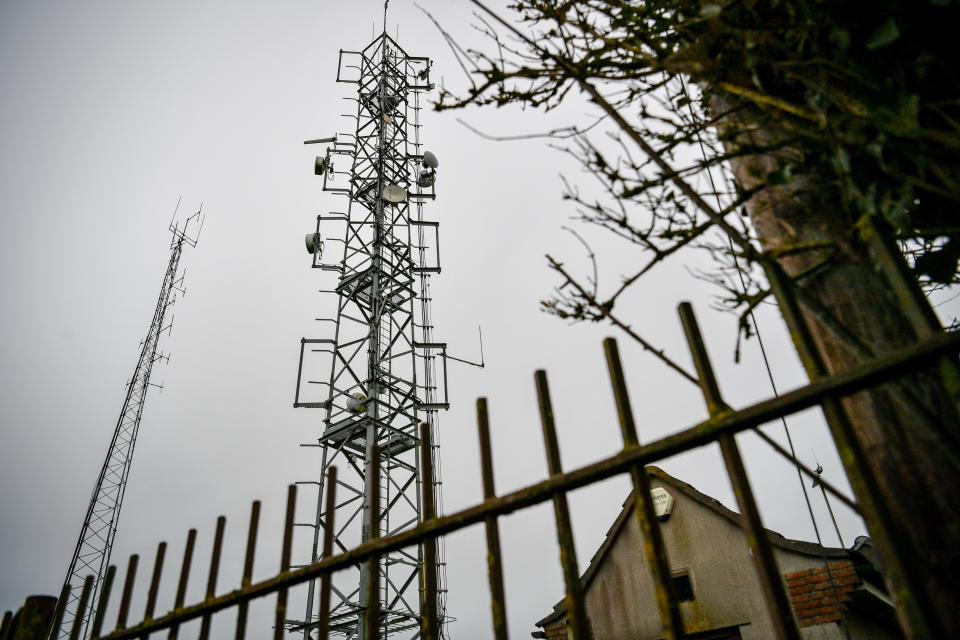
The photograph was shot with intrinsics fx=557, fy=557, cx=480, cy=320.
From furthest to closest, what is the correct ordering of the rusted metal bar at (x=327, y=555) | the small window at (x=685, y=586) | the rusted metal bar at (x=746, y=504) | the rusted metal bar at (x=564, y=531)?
the small window at (x=685, y=586) → the rusted metal bar at (x=327, y=555) → the rusted metal bar at (x=564, y=531) → the rusted metal bar at (x=746, y=504)

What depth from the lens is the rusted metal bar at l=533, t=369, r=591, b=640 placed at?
1296 millimetres

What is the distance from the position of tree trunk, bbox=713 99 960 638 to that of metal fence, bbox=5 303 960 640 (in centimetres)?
8

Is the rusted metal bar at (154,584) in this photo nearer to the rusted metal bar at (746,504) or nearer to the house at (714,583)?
the rusted metal bar at (746,504)

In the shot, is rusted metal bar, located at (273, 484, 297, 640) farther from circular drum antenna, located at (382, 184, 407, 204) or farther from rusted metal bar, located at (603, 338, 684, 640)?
circular drum antenna, located at (382, 184, 407, 204)

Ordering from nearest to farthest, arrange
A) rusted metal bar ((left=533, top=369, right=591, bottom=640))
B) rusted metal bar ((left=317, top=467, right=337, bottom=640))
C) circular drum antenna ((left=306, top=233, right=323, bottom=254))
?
rusted metal bar ((left=533, top=369, right=591, bottom=640)), rusted metal bar ((left=317, top=467, right=337, bottom=640)), circular drum antenna ((left=306, top=233, right=323, bottom=254))

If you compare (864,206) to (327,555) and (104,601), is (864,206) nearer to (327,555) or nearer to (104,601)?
(327,555)

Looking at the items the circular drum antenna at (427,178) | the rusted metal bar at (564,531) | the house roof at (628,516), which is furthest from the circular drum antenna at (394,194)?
the rusted metal bar at (564,531)

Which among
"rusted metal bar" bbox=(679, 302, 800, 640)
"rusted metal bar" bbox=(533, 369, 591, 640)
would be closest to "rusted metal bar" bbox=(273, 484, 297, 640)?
"rusted metal bar" bbox=(533, 369, 591, 640)

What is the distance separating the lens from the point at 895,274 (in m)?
1.07

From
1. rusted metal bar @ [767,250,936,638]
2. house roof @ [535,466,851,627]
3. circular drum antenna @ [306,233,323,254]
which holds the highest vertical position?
circular drum antenna @ [306,233,323,254]

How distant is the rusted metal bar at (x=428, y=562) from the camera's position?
1543mm

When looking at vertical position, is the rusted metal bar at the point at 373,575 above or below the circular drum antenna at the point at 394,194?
below

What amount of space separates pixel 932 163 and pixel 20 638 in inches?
144

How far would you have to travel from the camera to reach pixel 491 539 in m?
1.46
